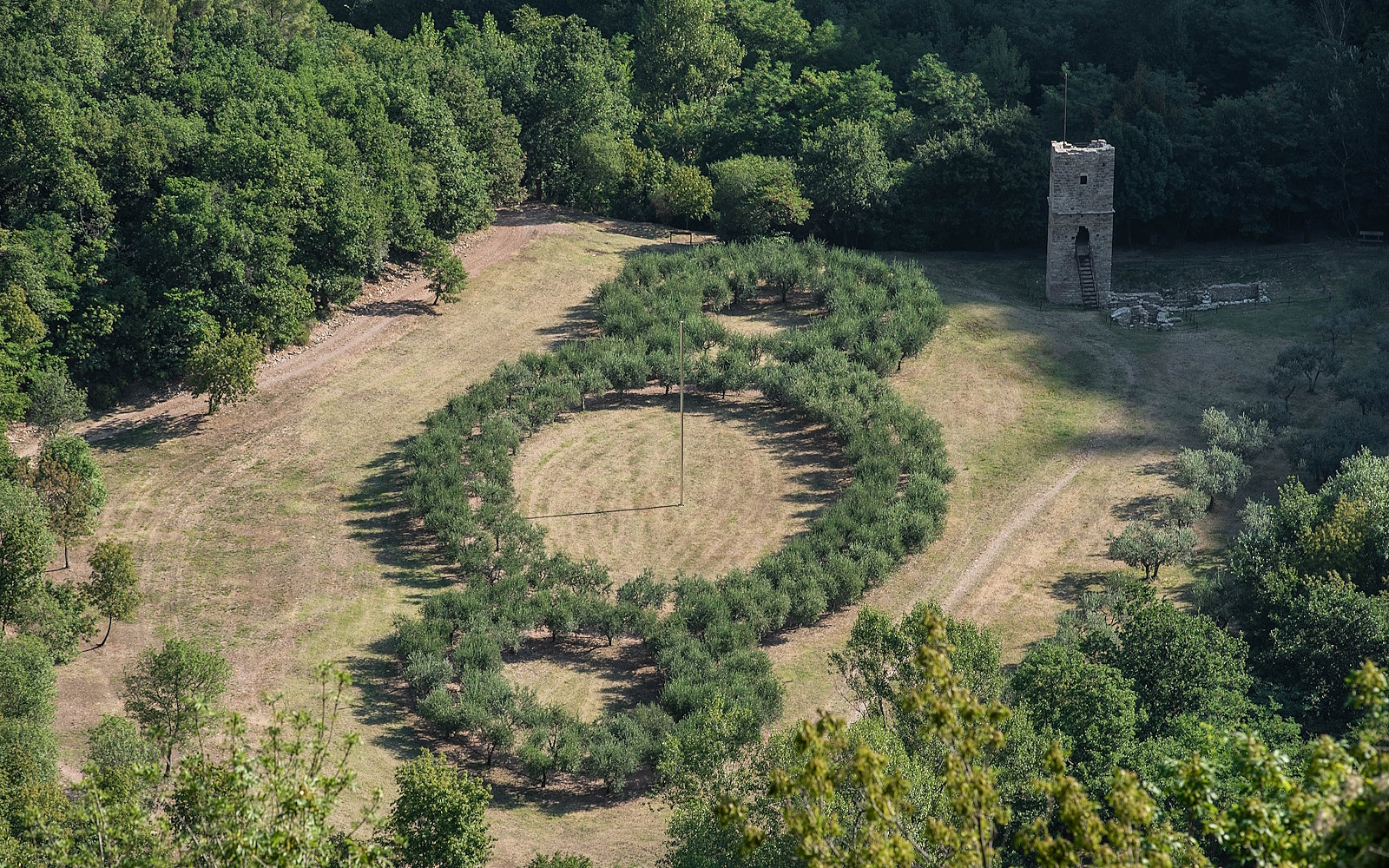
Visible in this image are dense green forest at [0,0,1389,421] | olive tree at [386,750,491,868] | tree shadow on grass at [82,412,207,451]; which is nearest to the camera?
olive tree at [386,750,491,868]

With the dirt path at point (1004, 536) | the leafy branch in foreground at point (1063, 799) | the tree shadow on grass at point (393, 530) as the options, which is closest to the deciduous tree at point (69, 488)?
the tree shadow on grass at point (393, 530)

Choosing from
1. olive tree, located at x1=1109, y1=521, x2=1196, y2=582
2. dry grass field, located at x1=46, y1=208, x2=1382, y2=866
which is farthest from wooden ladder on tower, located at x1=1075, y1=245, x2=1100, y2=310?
olive tree, located at x1=1109, y1=521, x2=1196, y2=582

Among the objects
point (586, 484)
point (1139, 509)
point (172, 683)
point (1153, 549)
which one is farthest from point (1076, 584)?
point (172, 683)

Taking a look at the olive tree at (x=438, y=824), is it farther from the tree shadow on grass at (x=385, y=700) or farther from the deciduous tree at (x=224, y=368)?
the deciduous tree at (x=224, y=368)

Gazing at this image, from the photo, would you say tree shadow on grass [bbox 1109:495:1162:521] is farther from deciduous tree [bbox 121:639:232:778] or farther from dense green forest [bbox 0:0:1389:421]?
deciduous tree [bbox 121:639:232:778]

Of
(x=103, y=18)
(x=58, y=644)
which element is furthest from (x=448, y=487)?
(x=103, y=18)

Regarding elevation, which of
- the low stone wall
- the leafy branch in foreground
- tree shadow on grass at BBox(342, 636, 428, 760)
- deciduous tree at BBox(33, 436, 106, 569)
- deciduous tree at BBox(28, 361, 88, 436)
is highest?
the low stone wall
